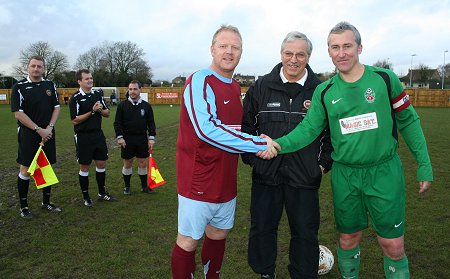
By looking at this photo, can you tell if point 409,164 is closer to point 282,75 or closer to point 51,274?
point 282,75

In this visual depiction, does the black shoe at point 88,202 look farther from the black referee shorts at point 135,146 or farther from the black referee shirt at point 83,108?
the black referee shirt at point 83,108

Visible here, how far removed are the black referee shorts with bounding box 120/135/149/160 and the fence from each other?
113 feet

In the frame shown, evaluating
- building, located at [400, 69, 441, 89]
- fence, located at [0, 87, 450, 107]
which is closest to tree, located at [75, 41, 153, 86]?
fence, located at [0, 87, 450, 107]

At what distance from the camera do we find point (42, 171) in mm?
5719

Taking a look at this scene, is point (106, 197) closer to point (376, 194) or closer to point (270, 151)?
point (270, 151)

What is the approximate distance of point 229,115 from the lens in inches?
127

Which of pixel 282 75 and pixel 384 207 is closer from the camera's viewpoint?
pixel 384 207

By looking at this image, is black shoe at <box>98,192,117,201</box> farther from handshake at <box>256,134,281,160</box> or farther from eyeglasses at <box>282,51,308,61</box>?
eyeglasses at <box>282,51,308,61</box>

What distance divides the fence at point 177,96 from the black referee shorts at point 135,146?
34477 millimetres

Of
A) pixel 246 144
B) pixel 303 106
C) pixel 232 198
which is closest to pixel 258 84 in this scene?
pixel 303 106

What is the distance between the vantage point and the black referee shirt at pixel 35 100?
5676 mm

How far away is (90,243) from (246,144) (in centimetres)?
295

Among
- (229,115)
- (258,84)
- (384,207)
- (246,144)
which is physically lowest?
(384,207)

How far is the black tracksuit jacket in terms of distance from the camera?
332 centimetres
